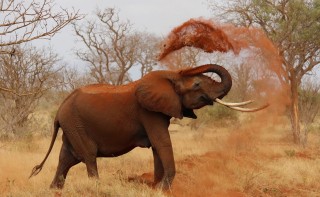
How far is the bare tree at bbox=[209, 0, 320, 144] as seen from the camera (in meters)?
16.5

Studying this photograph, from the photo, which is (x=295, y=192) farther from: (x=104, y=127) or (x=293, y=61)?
(x=293, y=61)

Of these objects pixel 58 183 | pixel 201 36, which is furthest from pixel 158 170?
pixel 201 36

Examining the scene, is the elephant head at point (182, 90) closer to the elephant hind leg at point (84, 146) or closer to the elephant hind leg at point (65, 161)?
the elephant hind leg at point (84, 146)

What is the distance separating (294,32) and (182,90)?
1037 centimetres

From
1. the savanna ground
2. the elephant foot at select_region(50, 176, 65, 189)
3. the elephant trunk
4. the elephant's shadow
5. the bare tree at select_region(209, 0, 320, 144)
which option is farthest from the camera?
the bare tree at select_region(209, 0, 320, 144)

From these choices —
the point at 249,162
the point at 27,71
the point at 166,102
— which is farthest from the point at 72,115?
the point at 27,71

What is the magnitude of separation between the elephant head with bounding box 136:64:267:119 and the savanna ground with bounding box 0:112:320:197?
1378 millimetres

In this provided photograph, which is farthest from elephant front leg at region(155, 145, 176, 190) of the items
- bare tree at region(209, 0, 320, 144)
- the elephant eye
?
bare tree at region(209, 0, 320, 144)

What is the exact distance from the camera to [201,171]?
10156 millimetres

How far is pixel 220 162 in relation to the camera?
11414mm

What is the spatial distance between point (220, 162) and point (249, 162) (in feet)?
3.55

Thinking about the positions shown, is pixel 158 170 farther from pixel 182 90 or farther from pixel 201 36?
pixel 201 36

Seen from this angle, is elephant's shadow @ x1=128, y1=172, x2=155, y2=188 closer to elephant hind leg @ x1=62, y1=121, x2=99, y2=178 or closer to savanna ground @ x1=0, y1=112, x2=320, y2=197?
savanna ground @ x1=0, y1=112, x2=320, y2=197

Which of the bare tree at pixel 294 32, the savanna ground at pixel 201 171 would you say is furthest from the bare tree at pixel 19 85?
the bare tree at pixel 294 32
